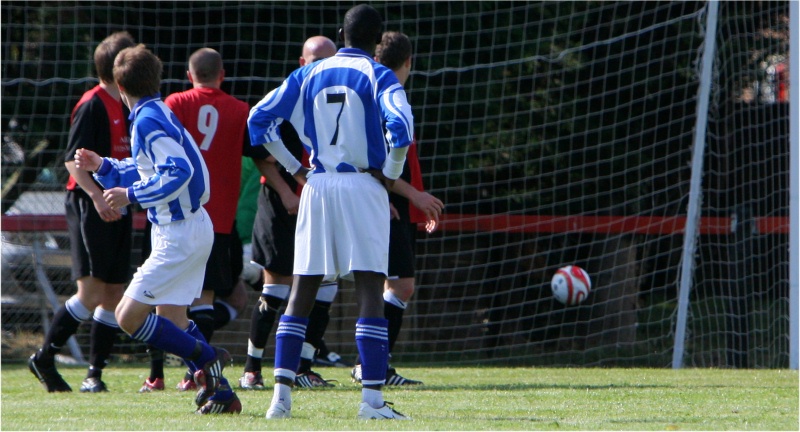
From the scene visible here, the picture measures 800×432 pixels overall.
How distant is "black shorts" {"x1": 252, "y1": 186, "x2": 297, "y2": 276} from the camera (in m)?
5.97

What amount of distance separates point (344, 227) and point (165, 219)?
824 millimetres

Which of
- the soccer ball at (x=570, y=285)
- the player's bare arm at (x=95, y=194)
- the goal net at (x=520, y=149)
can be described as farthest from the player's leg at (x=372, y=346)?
the goal net at (x=520, y=149)

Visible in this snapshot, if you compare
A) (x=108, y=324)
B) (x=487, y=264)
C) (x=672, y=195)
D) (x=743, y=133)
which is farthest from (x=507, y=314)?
(x=108, y=324)

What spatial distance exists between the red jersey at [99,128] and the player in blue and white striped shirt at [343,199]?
5.86ft

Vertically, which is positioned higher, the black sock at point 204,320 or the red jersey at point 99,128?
the red jersey at point 99,128

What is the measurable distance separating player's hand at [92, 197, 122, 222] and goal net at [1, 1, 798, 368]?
395cm

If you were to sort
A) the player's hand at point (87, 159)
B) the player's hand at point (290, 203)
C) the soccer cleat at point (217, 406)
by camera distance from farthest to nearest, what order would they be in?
the player's hand at point (290, 203) < the player's hand at point (87, 159) < the soccer cleat at point (217, 406)

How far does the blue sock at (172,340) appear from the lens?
183 inches

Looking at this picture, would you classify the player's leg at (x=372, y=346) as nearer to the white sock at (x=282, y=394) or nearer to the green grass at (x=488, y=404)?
the green grass at (x=488, y=404)

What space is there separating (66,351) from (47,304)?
491 mm

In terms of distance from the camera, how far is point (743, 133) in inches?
360

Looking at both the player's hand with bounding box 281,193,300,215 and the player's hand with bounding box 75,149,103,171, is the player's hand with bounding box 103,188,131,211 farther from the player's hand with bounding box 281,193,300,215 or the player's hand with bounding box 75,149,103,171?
the player's hand with bounding box 281,193,300,215

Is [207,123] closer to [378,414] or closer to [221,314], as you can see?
[221,314]

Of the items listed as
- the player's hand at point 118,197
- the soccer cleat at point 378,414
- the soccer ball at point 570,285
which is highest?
the player's hand at point 118,197
